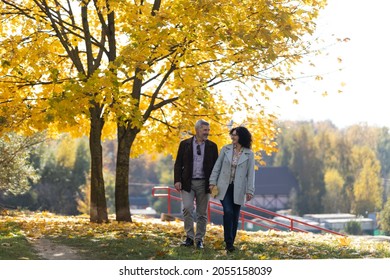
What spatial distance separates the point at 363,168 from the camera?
301 feet

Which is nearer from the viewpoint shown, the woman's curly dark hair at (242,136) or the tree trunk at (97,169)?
the woman's curly dark hair at (242,136)

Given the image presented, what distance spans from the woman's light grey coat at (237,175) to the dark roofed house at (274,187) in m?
92.7

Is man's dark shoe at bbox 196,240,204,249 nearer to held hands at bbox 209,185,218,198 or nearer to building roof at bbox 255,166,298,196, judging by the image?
held hands at bbox 209,185,218,198

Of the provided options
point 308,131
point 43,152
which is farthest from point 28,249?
point 308,131

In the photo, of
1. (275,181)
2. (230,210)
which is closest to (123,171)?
(230,210)

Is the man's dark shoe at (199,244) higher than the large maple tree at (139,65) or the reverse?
the reverse

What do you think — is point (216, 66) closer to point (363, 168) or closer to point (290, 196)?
point (363, 168)

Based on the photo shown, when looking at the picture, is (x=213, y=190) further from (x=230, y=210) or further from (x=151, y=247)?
(x=151, y=247)

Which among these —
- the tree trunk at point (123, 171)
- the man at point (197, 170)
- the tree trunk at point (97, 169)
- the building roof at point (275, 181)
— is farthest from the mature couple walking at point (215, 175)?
the building roof at point (275, 181)

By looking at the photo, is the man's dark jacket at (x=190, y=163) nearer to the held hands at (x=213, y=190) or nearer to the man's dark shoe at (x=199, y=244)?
the held hands at (x=213, y=190)

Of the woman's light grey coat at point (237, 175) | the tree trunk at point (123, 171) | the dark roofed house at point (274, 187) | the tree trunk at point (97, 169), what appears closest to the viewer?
the woman's light grey coat at point (237, 175)

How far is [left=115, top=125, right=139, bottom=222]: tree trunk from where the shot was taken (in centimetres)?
1934

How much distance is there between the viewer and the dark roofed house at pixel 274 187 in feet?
355
